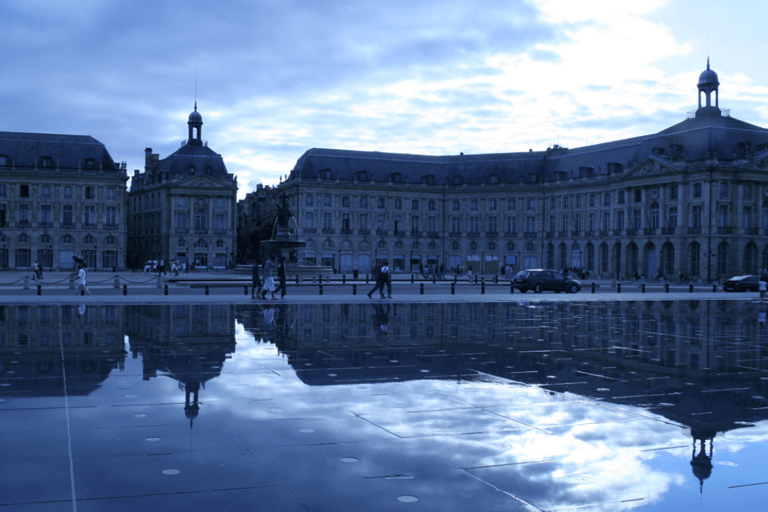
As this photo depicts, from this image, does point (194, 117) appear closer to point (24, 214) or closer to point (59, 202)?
point (59, 202)

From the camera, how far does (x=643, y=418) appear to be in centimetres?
959

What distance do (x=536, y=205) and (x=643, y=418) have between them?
93.7 m

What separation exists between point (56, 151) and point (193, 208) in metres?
18.6

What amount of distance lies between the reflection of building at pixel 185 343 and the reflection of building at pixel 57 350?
0.58 meters

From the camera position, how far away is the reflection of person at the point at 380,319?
20.1m

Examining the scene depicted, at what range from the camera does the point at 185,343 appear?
16.7 metres

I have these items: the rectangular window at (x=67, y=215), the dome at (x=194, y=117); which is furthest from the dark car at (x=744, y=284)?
the dome at (x=194, y=117)

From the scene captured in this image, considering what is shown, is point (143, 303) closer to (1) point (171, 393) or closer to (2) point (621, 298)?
(1) point (171, 393)

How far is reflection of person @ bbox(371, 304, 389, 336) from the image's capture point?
66.0 ft

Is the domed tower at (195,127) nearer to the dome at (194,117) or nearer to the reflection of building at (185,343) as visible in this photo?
the dome at (194,117)

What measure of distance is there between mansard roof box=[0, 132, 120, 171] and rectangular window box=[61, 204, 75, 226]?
5.03 m

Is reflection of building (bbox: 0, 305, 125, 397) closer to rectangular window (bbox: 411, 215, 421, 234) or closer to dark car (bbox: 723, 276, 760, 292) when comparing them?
dark car (bbox: 723, 276, 760, 292)

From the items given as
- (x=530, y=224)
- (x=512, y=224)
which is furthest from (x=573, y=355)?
(x=512, y=224)

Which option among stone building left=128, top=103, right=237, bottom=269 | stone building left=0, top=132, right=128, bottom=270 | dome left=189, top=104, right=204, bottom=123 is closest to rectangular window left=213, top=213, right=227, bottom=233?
stone building left=128, top=103, right=237, bottom=269
